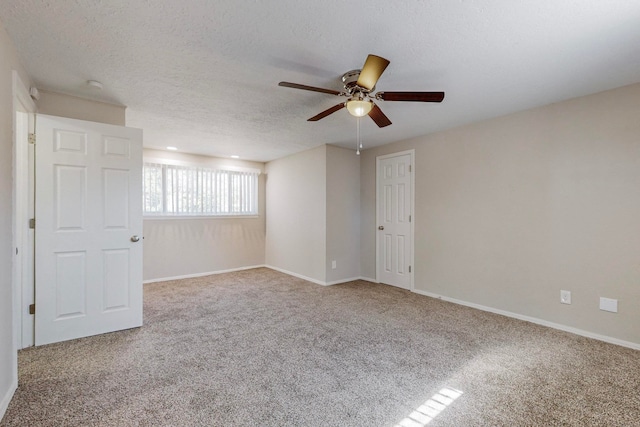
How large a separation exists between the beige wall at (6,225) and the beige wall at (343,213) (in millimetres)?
3496

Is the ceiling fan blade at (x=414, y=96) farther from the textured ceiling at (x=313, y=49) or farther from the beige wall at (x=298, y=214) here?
the beige wall at (x=298, y=214)

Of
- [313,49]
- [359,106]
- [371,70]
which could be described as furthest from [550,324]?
[313,49]

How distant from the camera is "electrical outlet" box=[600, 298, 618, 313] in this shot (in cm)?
258

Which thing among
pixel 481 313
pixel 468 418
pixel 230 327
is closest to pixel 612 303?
pixel 481 313

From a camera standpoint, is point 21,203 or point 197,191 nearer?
point 21,203

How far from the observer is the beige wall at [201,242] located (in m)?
4.86

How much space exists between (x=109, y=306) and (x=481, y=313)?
3966mm

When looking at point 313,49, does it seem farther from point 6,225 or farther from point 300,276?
point 300,276

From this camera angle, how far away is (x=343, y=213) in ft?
15.9

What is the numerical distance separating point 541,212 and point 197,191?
16.9ft

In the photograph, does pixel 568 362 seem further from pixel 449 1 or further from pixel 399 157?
pixel 399 157

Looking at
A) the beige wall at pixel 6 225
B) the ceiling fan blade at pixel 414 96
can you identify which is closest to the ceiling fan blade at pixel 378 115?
the ceiling fan blade at pixel 414 96

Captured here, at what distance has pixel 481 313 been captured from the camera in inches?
131

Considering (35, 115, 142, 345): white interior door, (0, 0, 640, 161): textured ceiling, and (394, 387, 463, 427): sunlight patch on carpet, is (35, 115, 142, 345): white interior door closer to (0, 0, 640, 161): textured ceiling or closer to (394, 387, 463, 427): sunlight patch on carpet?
(0, 0, 640, 161): textured ceiling
